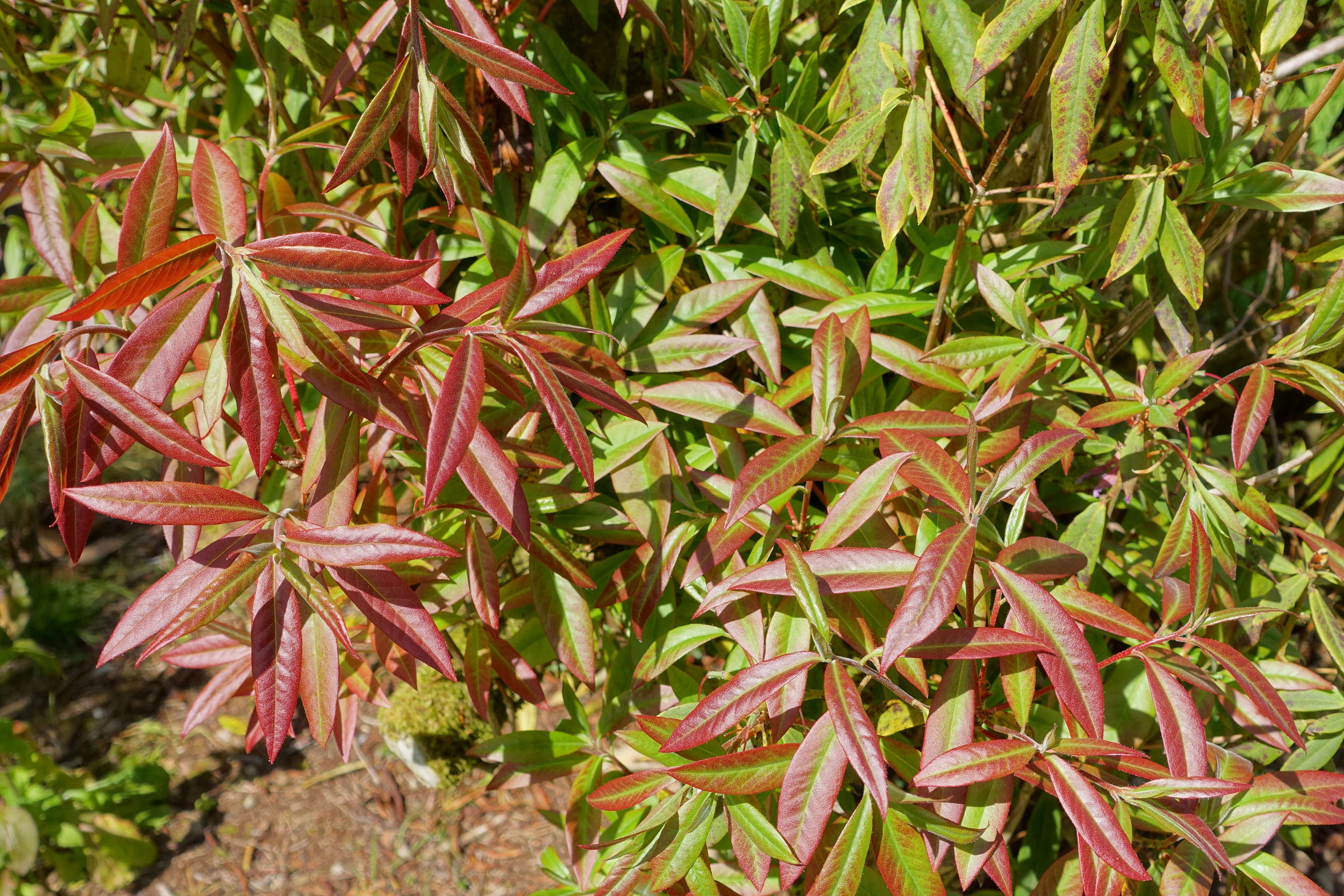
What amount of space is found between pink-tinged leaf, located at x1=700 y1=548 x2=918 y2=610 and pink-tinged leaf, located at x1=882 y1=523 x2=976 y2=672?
0.07 m

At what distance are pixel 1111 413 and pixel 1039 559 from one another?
0.22 metres

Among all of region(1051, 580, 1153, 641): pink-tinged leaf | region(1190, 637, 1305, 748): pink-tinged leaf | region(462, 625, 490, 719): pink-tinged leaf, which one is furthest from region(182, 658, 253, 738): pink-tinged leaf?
region(1190, 637, 1305, 748): pink-tinged leaf

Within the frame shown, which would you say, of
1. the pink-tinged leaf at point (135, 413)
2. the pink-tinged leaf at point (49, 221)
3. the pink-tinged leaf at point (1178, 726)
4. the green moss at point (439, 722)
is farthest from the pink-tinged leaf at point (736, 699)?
the green moss at point (439, 722)

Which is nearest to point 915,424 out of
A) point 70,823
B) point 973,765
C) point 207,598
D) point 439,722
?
point 973,765

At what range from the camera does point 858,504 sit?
808mm

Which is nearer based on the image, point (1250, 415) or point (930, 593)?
point (930, 593)

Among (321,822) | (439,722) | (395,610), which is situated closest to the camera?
(395,610)

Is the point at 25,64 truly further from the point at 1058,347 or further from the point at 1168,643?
the point at 1168,643

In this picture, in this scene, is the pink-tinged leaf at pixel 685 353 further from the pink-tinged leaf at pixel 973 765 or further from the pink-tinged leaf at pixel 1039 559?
the pink-tinged leaf at pixel 973 765

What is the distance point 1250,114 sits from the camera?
92 cm

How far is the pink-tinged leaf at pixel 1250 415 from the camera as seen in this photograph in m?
0.85

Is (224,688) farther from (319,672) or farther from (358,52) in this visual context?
(358,52)

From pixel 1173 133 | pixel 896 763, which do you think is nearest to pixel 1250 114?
pixel 1173 133

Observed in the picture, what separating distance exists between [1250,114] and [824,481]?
59cm
